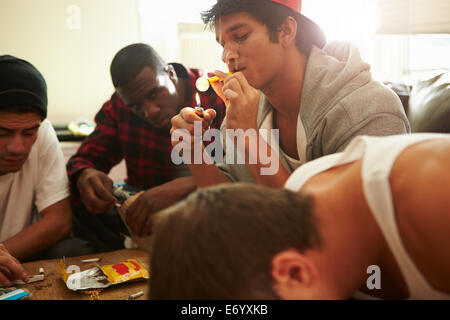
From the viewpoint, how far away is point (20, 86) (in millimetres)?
1432

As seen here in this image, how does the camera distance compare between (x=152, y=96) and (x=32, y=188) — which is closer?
(x=32, y=188)

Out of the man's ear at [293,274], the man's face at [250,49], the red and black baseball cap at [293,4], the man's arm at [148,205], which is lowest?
the man's arm at [148,205]

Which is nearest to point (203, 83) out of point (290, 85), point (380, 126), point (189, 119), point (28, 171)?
point (189, 119)

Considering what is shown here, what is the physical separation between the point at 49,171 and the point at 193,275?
4.17ft

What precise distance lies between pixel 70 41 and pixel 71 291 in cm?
249

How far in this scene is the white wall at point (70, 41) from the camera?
290 cm

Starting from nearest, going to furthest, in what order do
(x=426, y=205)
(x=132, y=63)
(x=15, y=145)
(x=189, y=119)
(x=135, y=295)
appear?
(x=426, y=205) < (x=135, y=295) < (x=189, y=119) < (x=15, y=145) < (x=132, y=63)

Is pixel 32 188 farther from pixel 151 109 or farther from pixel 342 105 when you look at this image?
pixel 342 105

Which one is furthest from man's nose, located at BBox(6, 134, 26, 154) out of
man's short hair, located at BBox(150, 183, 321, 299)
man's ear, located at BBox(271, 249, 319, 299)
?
man's ear, located at BBox(271, 249, 319, 299)

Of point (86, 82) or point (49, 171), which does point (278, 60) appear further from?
point (86, 82)

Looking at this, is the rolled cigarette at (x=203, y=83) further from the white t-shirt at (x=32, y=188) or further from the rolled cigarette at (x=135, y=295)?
the white t-shirt at (x=32, y=188)

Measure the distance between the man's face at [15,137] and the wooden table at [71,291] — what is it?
43cm

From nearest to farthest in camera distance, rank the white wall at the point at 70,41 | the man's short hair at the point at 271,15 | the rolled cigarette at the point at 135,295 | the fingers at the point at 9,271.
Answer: the rolled cigarette at the point at 135,295 → the fingers at the point at 9,271 → the man's short hair at the point at 271,15 → the white wall at the point at 70,41

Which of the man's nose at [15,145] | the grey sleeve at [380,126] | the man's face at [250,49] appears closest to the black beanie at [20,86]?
the man's nose at [15,145]
